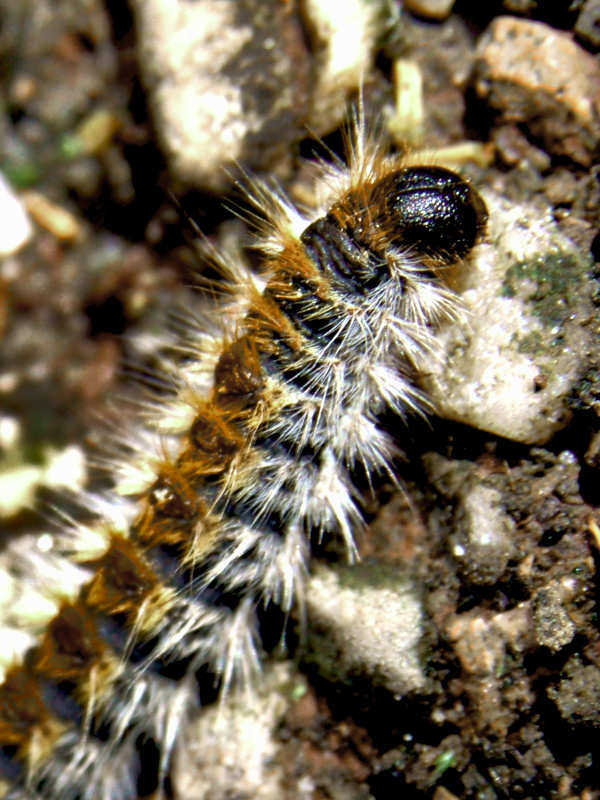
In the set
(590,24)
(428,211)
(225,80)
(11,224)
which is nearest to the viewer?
(428,211)

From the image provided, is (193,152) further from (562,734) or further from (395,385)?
(562,734)

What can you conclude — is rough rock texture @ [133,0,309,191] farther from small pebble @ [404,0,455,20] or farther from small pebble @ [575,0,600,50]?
small pebble @ [575,0,600,50]

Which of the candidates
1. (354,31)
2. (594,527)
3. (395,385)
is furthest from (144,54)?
(594,527)

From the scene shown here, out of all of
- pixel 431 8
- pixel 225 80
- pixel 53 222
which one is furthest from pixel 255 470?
pixel 431 8

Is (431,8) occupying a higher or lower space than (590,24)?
higher

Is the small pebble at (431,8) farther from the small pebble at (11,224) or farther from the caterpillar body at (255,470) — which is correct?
the small pebble at (11,224)

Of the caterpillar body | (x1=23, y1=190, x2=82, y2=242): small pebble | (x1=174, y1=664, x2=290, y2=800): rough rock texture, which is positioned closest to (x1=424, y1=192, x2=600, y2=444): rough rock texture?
the caterpillar body

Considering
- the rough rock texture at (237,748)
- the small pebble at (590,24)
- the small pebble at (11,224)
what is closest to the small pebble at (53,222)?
the small pebble at (11,224)

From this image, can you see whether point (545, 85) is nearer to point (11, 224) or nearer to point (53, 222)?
point (53, 222)
